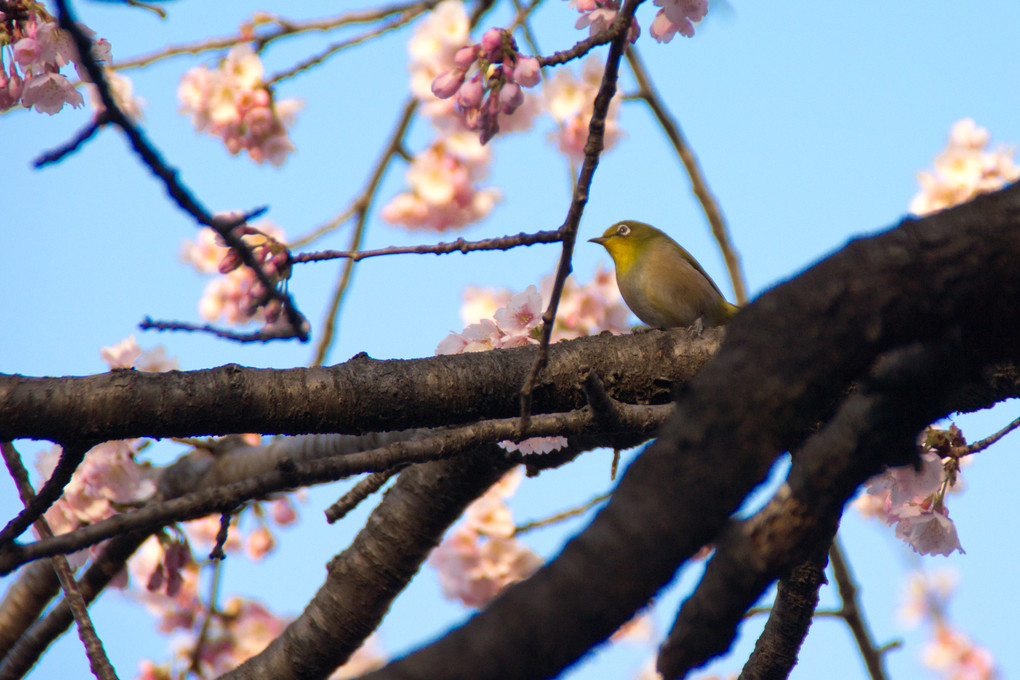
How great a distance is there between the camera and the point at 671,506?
1.02 metres

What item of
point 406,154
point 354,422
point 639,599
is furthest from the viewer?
point 406,154

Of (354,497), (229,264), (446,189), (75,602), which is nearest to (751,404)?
(354,497)

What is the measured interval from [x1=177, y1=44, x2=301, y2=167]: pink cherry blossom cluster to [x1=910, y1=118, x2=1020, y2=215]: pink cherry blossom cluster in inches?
186

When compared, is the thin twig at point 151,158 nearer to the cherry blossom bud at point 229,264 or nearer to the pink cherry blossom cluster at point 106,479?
the cherry blossom bud at point 229,264

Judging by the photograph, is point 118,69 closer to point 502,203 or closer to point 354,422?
point 354,422

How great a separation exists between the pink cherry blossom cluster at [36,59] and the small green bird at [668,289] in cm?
243

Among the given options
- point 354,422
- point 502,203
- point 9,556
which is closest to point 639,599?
point 9,556

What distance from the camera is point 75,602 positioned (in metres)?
2.27

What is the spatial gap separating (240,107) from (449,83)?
3082mm

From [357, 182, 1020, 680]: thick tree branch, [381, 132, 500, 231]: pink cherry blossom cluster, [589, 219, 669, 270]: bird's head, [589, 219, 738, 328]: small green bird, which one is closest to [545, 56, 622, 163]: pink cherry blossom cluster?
[381, 132, 500, 231]: pink cherry blossom cluster

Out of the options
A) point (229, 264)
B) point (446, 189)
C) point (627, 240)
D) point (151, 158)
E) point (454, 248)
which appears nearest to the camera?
point (151, 158)

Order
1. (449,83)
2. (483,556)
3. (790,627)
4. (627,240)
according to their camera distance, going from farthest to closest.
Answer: (483,556), (627,240), (449,83), (790,627)

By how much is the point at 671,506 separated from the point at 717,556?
0.13 metres

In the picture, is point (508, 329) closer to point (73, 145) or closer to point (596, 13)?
point (596, 13)
